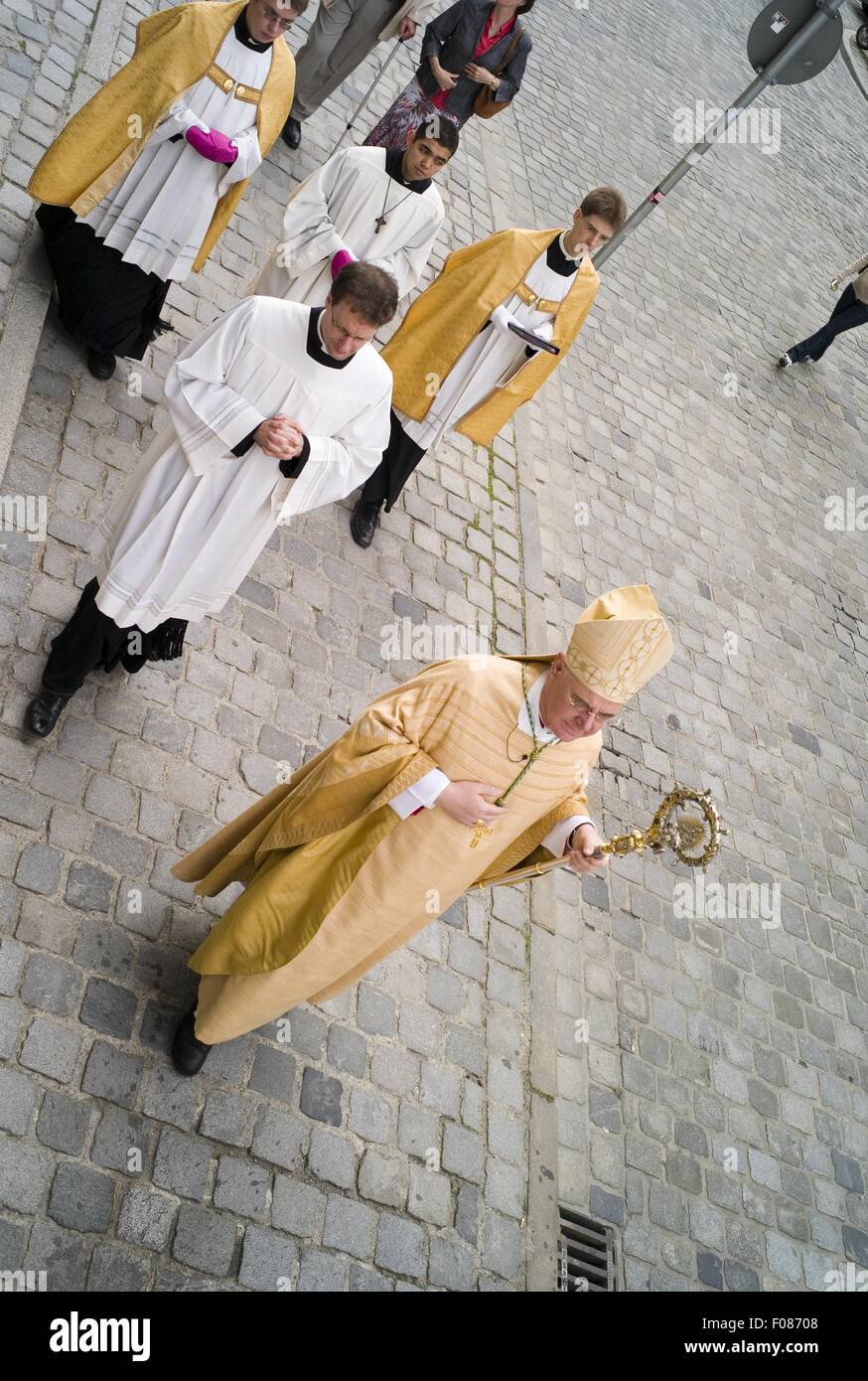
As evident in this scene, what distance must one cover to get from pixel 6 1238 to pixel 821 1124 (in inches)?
172

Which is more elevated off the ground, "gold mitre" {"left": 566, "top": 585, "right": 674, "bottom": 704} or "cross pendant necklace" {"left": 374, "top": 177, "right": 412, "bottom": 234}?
"gold mitre" {"left": 566, "top": 585, "right": 674, "bottom": 704}

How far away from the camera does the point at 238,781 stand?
217 inches

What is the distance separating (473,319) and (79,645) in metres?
3.09

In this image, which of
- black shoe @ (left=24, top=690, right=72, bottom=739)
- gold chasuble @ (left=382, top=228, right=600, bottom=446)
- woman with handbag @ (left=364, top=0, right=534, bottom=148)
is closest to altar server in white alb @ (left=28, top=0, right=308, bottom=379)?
gold chasuble @ (left=382, top=228, right=600, bottom=446)

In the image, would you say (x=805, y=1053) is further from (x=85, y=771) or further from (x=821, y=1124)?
(x=85, y=771)

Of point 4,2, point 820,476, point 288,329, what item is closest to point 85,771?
point 288,329

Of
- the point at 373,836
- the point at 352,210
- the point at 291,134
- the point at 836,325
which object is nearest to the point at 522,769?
the point at 373,836

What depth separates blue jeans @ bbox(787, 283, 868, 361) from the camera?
41.7 feet

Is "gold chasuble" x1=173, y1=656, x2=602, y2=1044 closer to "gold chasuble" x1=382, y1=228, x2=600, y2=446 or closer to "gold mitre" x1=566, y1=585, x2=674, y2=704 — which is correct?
"gold mitre" x1=566, y1=585, x2=674, y2=704

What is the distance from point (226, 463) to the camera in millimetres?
4625

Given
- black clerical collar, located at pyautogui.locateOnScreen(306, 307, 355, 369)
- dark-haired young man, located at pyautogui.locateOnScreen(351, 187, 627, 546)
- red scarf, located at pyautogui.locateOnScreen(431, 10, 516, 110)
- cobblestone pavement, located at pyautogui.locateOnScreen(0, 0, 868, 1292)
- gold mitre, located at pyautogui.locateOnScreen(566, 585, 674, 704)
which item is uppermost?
gold mitre, located at pyautogui.locateOnScreen(566, 585, 674, 704)

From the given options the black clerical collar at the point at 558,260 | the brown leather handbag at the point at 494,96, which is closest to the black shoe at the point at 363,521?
the black clerical collar at the point at 558,260

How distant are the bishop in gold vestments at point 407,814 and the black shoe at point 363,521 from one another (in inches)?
115

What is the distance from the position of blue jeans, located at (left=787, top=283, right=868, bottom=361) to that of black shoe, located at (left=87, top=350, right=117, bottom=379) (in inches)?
344
